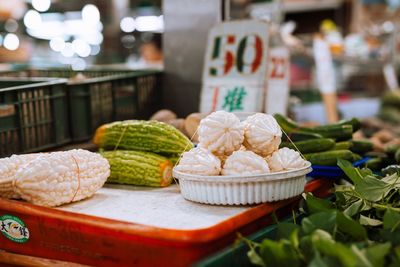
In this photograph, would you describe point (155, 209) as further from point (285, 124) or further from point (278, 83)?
point (278, 83)

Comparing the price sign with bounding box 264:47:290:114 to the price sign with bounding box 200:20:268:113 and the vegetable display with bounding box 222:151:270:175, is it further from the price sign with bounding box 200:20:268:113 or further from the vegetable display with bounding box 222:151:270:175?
the vegetable display with bounding box 222:151:270:175

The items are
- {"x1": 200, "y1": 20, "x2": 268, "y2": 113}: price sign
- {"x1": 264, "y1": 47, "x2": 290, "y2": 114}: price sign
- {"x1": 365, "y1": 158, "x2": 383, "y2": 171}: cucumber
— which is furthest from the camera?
{"x1": 264, "y1": 47, "x2": 290, "y2": 114}: price sign

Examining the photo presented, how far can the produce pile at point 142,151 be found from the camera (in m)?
2.40

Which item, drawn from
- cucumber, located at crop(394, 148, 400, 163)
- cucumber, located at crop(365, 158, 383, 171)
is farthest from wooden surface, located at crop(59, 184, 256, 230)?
cucumber, located at crop(394, 148, 400, 163)

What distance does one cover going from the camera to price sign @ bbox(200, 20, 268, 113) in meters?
3.45

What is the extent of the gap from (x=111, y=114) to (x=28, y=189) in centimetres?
141

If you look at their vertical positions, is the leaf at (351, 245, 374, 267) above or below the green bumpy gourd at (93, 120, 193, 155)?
below

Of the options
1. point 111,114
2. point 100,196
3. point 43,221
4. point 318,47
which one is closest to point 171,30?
point 111,114

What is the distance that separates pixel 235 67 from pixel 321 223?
1965 millimetres

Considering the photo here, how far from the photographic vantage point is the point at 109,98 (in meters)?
3.35

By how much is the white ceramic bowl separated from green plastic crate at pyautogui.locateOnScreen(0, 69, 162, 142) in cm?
128

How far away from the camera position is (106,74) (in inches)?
162

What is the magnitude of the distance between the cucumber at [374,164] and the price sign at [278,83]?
3.33 feet

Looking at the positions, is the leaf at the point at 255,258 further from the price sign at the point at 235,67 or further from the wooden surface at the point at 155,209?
the price sign at the point at 235,67
